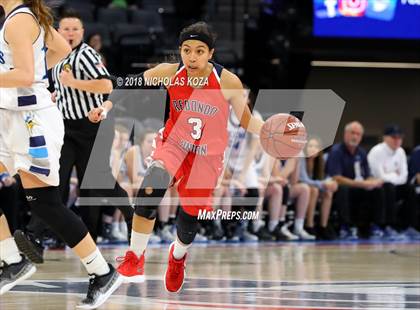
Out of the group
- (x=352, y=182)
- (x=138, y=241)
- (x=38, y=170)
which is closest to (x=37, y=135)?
(x=38, y=170)

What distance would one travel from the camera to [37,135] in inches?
191

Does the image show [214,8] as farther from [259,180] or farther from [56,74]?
[56,74]

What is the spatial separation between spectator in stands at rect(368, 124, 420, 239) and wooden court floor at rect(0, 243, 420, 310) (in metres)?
2.17

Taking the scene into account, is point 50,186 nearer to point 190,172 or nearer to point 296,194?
point 190,172

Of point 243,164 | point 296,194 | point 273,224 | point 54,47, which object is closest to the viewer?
point 54,47

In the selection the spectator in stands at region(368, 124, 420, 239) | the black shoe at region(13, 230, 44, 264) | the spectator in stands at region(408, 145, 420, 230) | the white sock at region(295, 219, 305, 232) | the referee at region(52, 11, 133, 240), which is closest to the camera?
the black shoe at region(13, 230, 44, 264)

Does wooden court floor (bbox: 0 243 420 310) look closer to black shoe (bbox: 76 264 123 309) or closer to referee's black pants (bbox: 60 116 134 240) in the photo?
black shoe (bbox: 76 264 123 309)

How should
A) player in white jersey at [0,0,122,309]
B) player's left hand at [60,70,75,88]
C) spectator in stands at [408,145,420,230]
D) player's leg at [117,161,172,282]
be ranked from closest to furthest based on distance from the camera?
1. player in white jersey at [0,0,122,309]
2. player's leg at [117,161,172,282]
3. player's left hand at [60,70,75,88]
4. spectator in stands at [408,145,420,230]

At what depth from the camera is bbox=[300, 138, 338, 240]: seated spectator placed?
37.7 feet

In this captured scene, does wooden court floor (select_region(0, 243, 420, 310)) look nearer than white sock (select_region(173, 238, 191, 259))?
Yes

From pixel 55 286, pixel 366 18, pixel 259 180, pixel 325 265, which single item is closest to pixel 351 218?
pixel 259 180

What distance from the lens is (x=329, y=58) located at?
47.8ft

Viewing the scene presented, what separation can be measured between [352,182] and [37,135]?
737 centimetres

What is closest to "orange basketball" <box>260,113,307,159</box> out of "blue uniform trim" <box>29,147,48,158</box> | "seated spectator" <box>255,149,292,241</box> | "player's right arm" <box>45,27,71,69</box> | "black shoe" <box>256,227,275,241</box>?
"player's right arm" <box>45,27,71,69</box>
